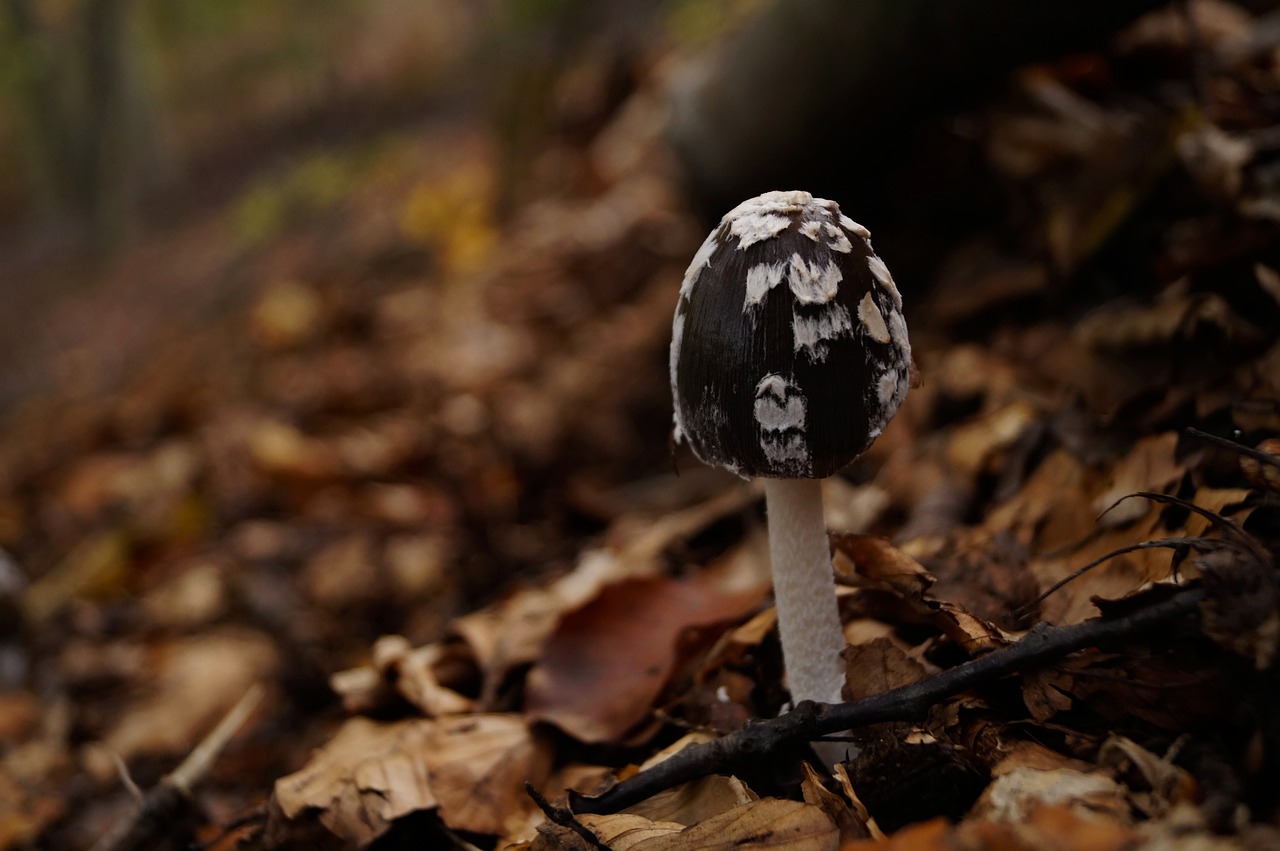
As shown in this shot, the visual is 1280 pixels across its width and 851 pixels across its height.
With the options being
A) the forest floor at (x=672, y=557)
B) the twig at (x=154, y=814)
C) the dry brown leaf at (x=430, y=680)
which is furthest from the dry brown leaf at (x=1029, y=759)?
the twig at (x=154, y=814)

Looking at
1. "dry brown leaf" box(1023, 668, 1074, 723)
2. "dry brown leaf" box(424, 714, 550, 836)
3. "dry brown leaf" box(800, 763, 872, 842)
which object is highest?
"dry brown leaf" box(1023, 668, 1074, 723)

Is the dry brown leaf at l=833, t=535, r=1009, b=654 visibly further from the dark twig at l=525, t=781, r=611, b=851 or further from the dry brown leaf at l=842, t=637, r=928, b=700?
the dark twig at l=525, t=781, r=611, b=851

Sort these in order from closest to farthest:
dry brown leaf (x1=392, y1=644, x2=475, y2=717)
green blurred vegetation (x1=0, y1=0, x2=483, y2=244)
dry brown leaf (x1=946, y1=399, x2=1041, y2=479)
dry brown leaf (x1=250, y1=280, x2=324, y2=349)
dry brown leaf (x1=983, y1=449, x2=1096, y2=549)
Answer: dry brown leaf (x1=983, y1=449, x2=1096, y2=549) → dry brown leaf (x1=392, y1=644, x2=475, y2=717) → dry brown leaf (x1=946, y1=399, x2=1041, y2=479) → dry brown leaf (x1=250, y1=280, x2=324, y2=349) → green blurred vegetation (x1=0, y1=0, x2=483, y2=244)

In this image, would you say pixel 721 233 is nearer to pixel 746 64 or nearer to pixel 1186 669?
pixel 1186 669

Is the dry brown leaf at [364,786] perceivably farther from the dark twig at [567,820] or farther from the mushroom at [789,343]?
the mushroom at [789,343]

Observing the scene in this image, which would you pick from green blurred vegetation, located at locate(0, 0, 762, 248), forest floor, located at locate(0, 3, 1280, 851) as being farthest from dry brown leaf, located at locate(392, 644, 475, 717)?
green blurred vegetation, located at locate(0, 0, 762, 248)

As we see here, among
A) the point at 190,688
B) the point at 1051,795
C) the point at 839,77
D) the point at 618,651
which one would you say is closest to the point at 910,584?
the point at 1051,795
